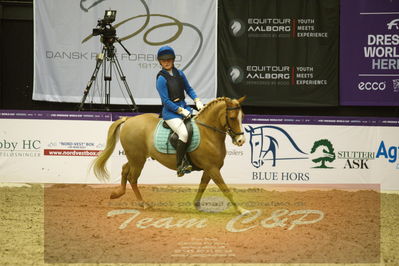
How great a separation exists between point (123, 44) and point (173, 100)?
4.30 m

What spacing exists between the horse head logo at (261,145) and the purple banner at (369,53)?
219cm

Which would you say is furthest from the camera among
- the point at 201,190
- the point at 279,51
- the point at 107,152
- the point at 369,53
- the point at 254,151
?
the point at 279,51

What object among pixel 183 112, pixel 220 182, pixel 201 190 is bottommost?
pixel 201 190

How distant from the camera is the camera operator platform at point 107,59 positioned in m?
10.0

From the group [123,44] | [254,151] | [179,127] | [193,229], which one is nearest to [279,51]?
[254,151]

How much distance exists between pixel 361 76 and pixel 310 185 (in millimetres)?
2733

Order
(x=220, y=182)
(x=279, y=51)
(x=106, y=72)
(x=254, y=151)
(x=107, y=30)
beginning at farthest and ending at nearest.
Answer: (x=279, y=51)
(x=106, y=72)
(x=107, y=30)
(x=254, y=151)
(x=220, y=182)

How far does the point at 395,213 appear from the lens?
7.89 meters

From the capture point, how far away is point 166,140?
7.34 m

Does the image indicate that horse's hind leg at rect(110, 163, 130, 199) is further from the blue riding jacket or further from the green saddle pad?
the blue riding jacket

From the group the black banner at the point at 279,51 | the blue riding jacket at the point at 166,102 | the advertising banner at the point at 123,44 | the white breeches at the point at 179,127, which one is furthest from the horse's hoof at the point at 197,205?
the black banner at the point at 279,51

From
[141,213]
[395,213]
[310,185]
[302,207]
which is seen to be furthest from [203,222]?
[310,185]

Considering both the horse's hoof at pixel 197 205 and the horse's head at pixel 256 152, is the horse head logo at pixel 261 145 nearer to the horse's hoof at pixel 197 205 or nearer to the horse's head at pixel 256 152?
the horse's head at pixel 256 152

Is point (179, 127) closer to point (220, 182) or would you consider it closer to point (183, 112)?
point (183, 112)
